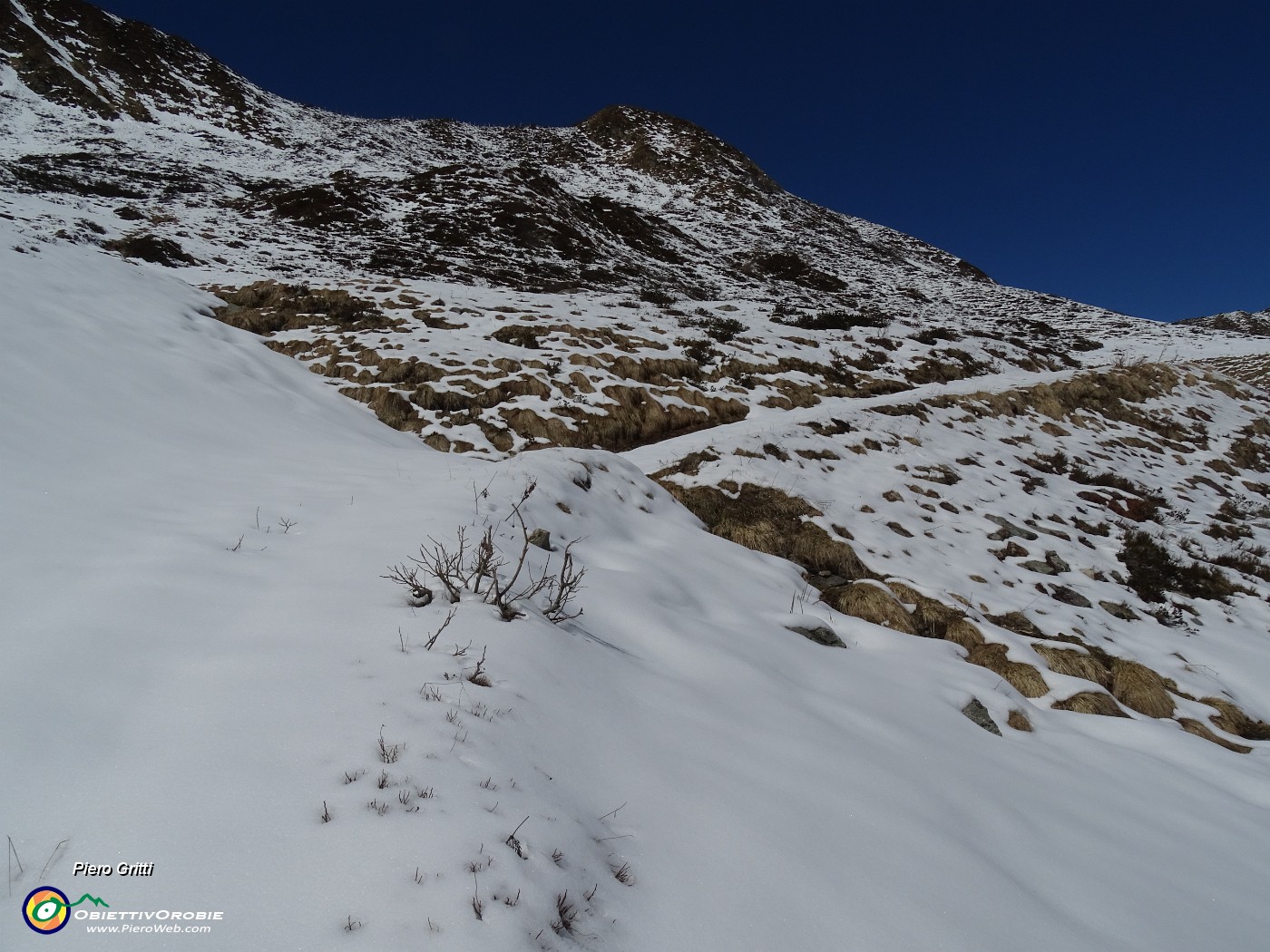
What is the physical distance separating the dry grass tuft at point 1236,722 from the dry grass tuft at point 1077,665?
0.87 metres

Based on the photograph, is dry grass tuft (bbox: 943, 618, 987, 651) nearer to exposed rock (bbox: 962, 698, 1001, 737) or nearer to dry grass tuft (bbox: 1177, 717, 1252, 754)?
exposed rock (bbox: 962, 698, 1001, 737)

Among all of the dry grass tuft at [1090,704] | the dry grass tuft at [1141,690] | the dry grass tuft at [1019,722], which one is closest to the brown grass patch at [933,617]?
the dry grass tuft at [1090,704]

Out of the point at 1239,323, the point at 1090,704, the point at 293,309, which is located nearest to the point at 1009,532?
the point at 1090,704

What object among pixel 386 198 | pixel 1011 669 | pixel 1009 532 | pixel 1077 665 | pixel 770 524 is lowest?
pixel 1011 669

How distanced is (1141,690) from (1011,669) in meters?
1.29

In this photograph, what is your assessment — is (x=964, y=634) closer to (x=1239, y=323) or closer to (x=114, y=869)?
(x=114, y=869)

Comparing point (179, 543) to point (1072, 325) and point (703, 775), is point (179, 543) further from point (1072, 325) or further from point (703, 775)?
point (1072, 325)

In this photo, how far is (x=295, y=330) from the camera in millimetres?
13547

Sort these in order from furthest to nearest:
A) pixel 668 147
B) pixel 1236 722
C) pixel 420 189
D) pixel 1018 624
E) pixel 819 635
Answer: pixel 668 147
pixel 420 189
pixel 1018 624
pixel 1236 722
pixel 819 635

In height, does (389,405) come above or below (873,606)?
below

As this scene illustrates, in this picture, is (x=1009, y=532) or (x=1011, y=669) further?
(x=1009, y=532)

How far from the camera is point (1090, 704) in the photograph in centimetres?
500

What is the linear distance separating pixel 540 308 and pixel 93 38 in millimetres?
58466

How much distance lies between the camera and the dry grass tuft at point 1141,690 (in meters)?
5.25
